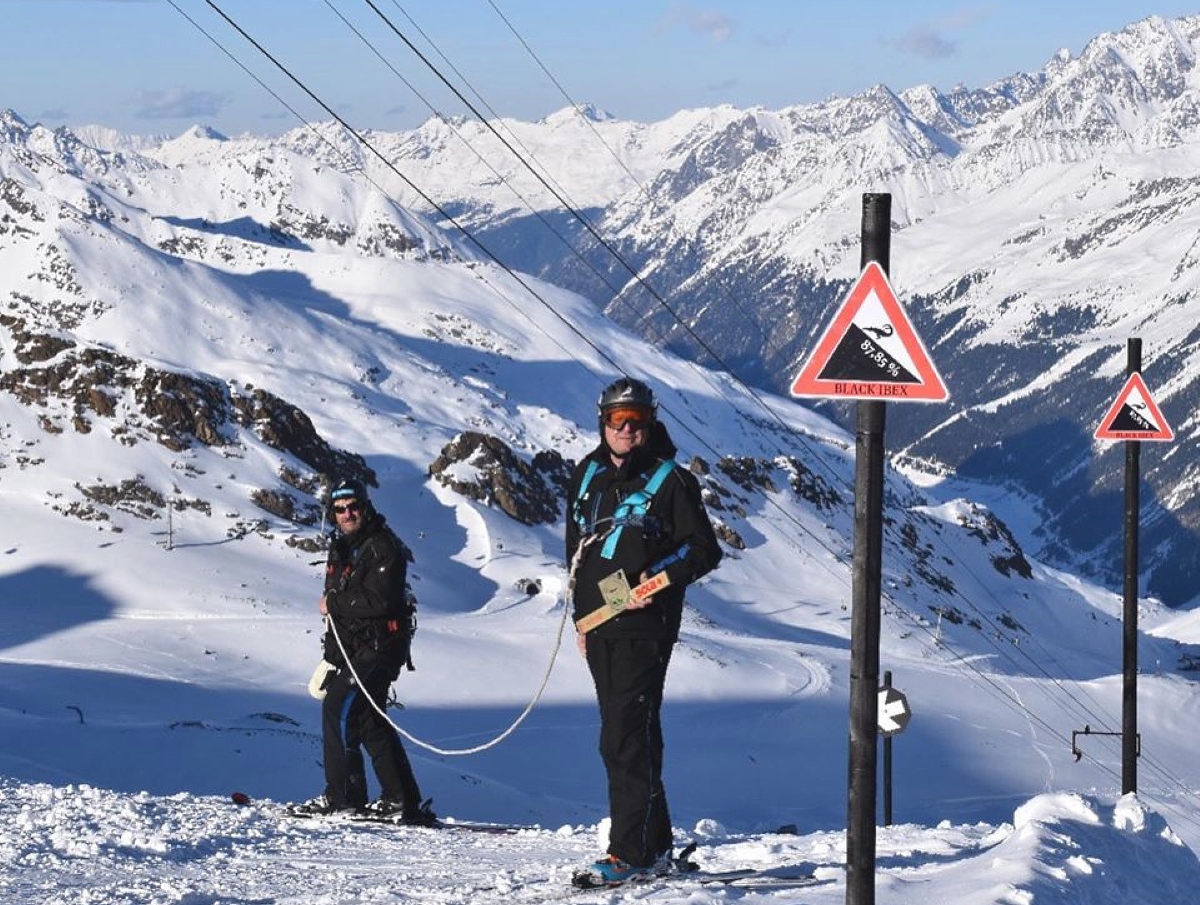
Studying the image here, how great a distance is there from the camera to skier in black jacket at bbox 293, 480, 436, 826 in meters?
13.5

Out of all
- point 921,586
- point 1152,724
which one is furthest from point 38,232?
point 1152,724

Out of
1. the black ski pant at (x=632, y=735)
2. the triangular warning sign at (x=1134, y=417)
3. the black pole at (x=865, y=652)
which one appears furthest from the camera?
the triangular warning sign at (x=1134, y=417)

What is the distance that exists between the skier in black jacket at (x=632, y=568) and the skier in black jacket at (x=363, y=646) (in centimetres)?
341

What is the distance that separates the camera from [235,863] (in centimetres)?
1131

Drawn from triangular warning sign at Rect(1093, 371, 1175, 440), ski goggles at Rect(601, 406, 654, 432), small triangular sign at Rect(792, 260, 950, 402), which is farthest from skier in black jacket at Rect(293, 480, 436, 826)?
triangular warning sign at Rect(1093, 371, 1175, 440)

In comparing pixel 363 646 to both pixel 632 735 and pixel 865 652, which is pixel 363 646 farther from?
pixel 865 652

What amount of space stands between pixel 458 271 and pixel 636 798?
168 metres

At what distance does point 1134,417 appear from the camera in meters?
22.3

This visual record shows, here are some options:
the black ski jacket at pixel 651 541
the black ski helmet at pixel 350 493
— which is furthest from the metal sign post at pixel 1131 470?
the black ski jacket at pixel 651 541

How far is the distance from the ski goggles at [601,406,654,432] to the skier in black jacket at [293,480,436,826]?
372 cm

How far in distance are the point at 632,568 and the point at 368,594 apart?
3.98 m

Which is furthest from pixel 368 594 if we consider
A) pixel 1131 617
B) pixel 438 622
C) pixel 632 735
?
pixel 438 622

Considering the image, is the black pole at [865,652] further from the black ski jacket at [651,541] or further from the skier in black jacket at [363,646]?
A: the skier in black jacket at [363,646]

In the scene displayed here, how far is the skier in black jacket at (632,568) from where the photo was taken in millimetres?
10102
